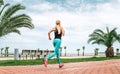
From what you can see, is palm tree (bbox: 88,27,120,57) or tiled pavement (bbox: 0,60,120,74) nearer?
tiled pavement (bbox: 0,60,120,74)

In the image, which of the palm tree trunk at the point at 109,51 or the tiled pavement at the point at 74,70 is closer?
the tiled pavement at the point at 74,70

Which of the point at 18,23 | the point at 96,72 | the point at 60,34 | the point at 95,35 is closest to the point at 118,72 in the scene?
Result: the point at 96,72

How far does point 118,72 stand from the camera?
10.1 m

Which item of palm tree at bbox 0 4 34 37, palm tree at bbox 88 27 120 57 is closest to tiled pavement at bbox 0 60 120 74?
palm tree at bbox 0 4 34 37

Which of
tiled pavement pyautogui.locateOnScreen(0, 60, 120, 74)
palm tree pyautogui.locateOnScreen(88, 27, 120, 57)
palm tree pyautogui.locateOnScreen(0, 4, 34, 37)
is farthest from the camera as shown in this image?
palm tree pyautogui.locateOnScreen(88, 27, 120, 57)

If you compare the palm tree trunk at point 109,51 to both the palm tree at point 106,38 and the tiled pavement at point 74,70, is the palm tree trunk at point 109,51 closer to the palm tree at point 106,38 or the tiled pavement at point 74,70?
the palm tree at point 106,38

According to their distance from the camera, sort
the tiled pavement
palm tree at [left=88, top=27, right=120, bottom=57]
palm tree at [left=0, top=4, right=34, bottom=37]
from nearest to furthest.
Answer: the tiled pavement < palm tree at [left=0, top=4, right=34, bottom=37] < palm tree at [left=88, top=27, right=120, bottom=57]

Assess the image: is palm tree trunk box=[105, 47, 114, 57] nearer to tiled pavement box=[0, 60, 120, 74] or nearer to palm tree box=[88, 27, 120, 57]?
palm tree box=[88, 27, 120, 57]

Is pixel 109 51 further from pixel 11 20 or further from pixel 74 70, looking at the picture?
pixel 74 70

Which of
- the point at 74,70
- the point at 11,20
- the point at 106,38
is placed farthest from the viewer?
the point at 106,38

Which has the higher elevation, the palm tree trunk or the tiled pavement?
the palm tree trunk

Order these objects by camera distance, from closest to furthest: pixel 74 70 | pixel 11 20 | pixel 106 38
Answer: pixel 74 70, pixel 11 20, pixel 106 38

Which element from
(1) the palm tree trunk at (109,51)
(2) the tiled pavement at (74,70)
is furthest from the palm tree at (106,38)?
(2) the tiled pavement at (74,70)

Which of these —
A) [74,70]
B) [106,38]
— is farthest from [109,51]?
[74,70]
